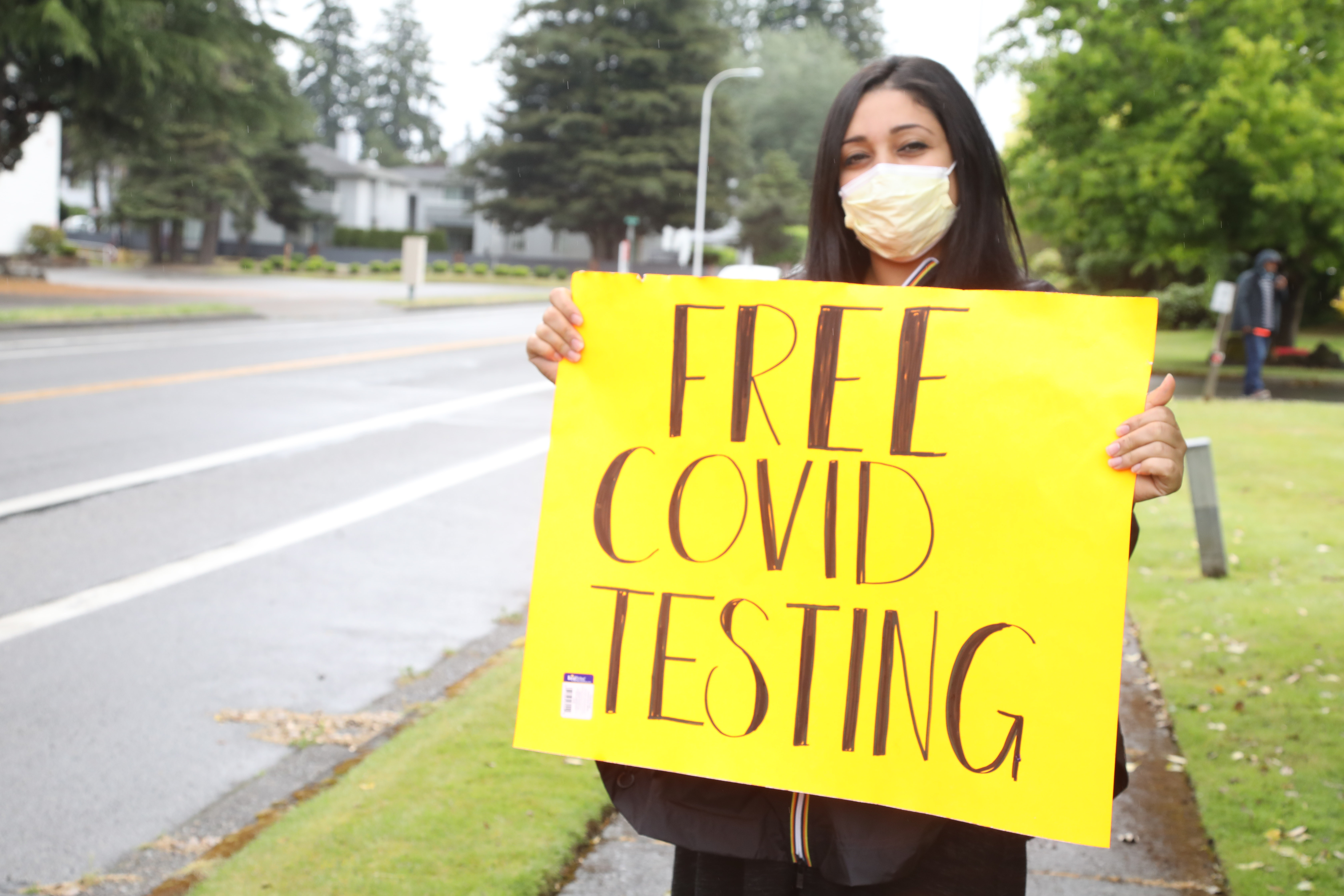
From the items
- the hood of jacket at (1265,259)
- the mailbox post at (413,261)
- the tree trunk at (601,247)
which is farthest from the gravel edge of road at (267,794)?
the tree trunk at (601,247)

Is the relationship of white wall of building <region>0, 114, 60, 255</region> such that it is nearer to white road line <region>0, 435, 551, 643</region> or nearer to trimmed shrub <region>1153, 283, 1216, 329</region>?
trimmed shrub <region>1153, 283, 1216, 329</region>

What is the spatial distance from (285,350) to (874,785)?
1756cm

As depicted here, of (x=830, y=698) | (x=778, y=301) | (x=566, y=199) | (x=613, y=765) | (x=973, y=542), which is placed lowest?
(x=613, y=765)

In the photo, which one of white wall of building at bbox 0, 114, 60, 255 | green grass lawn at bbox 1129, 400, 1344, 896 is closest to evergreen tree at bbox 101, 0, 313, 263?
white wall of building at bbox 0, 114, 60, 255

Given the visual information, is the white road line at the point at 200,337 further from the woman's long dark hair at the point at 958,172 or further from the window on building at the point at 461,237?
the window on building at the point at 461,237

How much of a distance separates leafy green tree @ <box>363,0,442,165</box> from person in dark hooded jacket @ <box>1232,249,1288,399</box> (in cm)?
8901

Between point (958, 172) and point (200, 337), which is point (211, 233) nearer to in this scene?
point (200, 337)

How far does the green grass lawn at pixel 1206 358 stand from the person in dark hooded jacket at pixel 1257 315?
1187 millimetres

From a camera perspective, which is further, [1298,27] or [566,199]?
[566,199]

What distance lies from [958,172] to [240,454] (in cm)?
867

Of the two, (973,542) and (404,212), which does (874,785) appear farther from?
(404,212)

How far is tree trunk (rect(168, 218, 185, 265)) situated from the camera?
178 ft

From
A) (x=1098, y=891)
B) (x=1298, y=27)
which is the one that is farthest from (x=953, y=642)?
(x=1298, y=27)

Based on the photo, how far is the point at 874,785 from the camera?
1.83m
